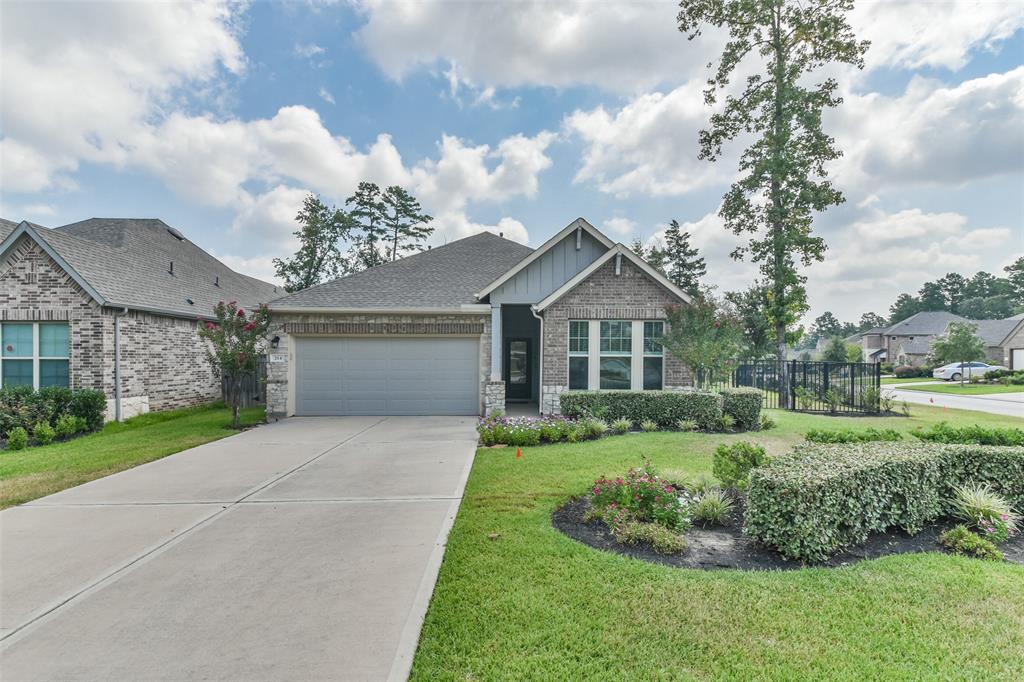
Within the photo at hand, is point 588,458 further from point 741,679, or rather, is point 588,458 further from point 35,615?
point 35,615

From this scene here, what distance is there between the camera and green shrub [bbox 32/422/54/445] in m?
8.87

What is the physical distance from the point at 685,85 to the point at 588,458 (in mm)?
14237

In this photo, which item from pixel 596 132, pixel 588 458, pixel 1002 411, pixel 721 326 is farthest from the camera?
pixel 1002 411

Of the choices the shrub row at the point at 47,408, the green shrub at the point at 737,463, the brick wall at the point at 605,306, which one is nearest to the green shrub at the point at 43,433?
the shrub row at the point at 47,408

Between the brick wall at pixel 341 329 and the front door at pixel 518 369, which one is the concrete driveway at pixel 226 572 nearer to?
the brick wall at pixel 341 329

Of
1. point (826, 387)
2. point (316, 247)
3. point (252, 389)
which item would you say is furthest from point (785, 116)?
point (316, 247)

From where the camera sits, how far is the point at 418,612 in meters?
3.02

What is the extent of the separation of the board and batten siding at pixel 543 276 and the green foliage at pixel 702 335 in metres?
3.03

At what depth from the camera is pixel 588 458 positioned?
7.33m

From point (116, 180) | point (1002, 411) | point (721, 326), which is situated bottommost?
point (1002, 411)

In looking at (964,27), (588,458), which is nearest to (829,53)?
(964,27)

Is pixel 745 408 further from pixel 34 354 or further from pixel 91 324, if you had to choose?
pixel 34 354

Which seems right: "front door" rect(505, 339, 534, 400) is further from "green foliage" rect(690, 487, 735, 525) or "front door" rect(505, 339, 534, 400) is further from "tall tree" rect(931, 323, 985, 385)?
"tall tree" rect(931, 323, 985, 385)

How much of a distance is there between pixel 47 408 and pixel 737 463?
45.0ft
